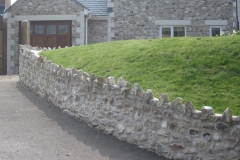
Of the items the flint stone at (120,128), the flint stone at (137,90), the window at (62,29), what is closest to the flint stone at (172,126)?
the flint stone at (137,90)

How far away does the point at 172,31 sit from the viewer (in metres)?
19.0

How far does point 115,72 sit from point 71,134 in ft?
7.09

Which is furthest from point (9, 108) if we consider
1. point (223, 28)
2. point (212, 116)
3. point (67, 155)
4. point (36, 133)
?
point (223, 28)

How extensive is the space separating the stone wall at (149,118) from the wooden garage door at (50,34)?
10094 millimetres

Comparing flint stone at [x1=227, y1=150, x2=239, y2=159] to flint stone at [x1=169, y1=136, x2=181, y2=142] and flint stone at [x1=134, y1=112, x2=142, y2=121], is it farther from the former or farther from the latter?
flint stone at [x1=134, y1=112, x2=142, y2=121]

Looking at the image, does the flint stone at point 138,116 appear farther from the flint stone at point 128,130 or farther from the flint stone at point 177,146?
the flint stone at point 177,146

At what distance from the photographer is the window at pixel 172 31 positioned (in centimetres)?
1894

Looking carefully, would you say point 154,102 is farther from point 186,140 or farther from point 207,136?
point 207,136

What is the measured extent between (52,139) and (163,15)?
43.9 ft

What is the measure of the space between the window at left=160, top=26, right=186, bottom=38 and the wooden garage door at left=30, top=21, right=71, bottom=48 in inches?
210

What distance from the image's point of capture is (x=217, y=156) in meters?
5.64

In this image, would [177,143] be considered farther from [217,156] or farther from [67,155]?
[67,155]

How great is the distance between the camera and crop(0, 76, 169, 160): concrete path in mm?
6273

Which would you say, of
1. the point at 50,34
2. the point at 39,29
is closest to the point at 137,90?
the point at 50,34
